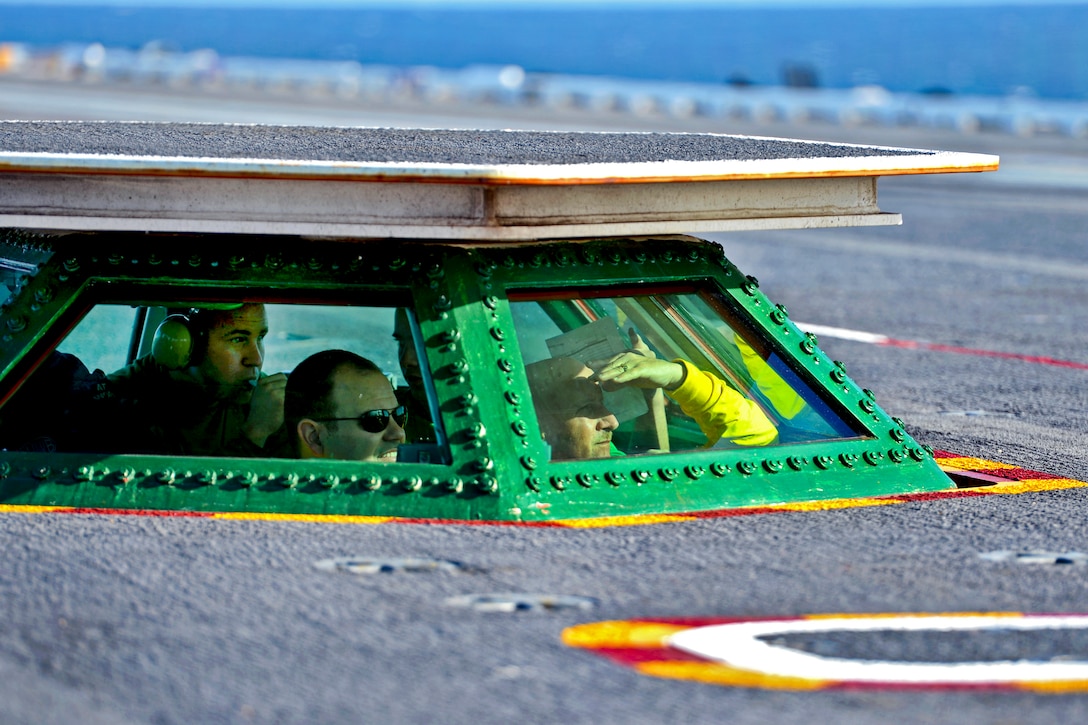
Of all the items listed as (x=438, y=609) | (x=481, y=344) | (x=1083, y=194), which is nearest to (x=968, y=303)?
(x=481, y=344)

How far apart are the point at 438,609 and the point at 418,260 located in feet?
5.25

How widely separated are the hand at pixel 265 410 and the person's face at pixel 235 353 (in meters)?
0.08

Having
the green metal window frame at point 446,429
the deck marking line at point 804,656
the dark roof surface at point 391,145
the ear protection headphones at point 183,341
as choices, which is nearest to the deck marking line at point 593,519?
the green metal window frame at point 446,429

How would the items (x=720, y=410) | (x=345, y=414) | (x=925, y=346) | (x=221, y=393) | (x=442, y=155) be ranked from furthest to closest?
(x=925, y=346), (x=720, y=410), (x=221, y=393), (x=345, y=414), (x=442, y=155)

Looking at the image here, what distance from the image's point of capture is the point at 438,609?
3.84 metres

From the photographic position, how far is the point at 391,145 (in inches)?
222

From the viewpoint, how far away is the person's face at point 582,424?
519 cm

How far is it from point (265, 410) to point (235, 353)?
0.86 ft

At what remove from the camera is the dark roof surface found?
503cm

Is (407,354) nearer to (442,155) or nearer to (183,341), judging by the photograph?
(442,155)

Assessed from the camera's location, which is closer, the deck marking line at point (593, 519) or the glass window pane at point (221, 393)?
the deck marking line at point (593, 519)

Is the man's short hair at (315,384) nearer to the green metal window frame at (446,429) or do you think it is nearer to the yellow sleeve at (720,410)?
the green metal window frame at (446,429)

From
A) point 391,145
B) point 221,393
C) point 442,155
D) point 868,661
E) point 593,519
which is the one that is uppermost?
point 391,145

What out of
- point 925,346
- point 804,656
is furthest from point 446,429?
point 925,346
